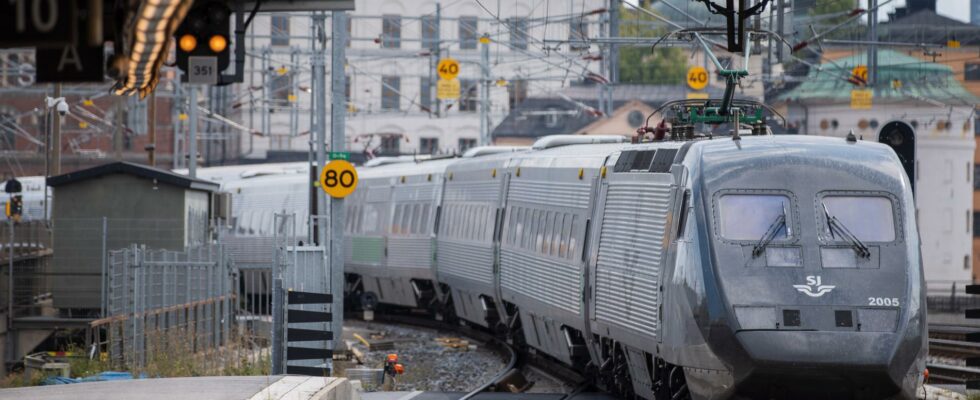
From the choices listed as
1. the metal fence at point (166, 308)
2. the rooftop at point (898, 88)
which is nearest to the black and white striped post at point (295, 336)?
the metal fence at point (166, 308)

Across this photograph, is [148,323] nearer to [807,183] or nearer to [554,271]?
[554,271]

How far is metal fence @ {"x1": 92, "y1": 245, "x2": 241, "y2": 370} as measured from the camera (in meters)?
21.8

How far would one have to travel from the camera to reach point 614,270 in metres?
17.1

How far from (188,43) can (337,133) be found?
10.0 meters

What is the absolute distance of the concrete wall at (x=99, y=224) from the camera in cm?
2678

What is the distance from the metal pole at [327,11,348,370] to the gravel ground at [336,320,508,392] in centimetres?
110

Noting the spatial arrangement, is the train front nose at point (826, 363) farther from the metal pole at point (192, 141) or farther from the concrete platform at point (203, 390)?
the metal pole at point (192, 141)

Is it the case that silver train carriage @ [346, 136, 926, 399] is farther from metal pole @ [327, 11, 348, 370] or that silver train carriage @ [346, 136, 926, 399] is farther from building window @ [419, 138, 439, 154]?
building window @ [419, 138, 439, 154]

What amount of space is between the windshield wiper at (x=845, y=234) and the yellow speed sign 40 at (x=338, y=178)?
10804 millimetres

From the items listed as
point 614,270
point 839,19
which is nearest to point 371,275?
point 614,270

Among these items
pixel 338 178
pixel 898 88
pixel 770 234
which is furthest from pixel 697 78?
pixel 770 234

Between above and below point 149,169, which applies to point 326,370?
below

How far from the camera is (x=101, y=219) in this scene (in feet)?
88.3

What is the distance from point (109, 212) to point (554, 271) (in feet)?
32.3
